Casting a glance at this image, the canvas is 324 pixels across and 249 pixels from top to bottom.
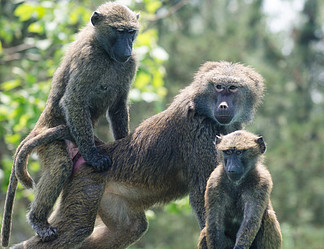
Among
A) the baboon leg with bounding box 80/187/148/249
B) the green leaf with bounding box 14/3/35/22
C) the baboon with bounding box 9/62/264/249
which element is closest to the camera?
the baboon with bounding box 9/62/264/249

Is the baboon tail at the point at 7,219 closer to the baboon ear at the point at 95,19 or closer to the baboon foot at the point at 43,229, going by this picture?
the baboon foot at the point at 43,229

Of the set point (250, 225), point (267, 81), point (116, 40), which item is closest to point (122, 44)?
point (116, 40)

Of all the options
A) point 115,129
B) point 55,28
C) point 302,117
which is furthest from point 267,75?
point 115,129

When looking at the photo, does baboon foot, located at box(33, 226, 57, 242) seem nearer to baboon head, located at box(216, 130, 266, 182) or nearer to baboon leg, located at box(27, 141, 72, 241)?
baboon leg, located at box(27, 141, 72, 241)

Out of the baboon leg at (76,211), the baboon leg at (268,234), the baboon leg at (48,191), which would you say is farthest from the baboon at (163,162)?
the baboon leg at (268,234)

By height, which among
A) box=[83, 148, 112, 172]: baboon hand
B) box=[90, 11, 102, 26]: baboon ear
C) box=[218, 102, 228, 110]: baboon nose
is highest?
box=[90, 11, 102, 26]: baboon ear

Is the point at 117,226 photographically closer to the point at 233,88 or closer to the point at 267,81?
the point at 233,88

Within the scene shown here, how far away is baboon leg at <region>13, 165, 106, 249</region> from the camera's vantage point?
619 cm

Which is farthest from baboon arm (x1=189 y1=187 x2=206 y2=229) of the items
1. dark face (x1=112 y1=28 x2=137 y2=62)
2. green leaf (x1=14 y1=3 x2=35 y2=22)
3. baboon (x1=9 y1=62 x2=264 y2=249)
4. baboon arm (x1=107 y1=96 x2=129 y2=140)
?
green leaf (x1=14 y1=3 x2=35 y2=22)

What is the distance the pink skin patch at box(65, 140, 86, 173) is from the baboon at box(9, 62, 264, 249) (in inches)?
2.8

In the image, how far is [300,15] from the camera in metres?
21.0

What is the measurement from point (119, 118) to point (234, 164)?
219 cm

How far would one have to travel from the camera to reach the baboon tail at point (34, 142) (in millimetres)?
6383

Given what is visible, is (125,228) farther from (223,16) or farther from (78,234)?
(223,16)
